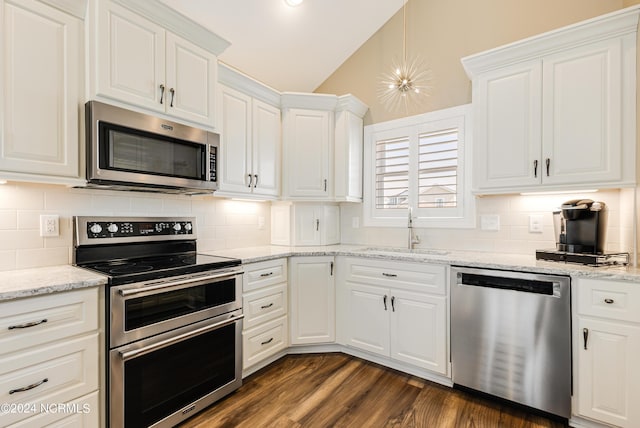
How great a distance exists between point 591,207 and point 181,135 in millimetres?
2682

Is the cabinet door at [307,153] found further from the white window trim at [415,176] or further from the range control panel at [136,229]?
the range control panel at [136,229]

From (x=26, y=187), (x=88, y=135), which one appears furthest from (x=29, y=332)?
(x=88, y=135)

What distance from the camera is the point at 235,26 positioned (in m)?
2.76

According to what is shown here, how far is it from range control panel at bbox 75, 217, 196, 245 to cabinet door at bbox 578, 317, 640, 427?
8.95ft

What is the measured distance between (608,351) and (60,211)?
328 cm

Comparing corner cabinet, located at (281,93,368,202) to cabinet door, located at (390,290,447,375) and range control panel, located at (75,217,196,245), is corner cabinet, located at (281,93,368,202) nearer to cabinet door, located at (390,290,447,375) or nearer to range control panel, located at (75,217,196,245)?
range control panel, located at (75,217,196,245)

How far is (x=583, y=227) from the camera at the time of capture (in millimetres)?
2035

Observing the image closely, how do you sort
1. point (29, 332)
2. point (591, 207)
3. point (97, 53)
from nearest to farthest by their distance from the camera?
1. point (29, 332)
2. point (97, 53)
3. point (591, 207)

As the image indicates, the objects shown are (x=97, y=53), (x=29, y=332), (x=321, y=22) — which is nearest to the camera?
(x=29, y=332)

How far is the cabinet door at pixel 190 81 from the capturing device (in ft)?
6.73

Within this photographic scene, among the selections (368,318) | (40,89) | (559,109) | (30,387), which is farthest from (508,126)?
(30,387)

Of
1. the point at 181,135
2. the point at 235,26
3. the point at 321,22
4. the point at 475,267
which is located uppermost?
the point at 321,22

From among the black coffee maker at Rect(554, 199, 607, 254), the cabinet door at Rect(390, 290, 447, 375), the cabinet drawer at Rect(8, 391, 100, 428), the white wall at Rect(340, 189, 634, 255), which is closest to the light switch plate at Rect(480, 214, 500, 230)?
the white wall at Rect(340, 189, 634, 255)

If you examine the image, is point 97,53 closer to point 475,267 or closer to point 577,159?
point 475,267
